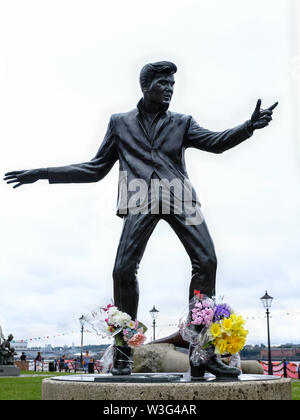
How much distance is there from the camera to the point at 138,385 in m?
4.20

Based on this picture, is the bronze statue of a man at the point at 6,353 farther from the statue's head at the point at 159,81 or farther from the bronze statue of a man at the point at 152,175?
the statue's head at the point at 159,81

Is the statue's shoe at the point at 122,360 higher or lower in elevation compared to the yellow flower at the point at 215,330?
lower

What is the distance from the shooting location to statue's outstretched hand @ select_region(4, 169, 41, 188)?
5.98m

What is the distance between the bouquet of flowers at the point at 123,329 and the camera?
16.8 feet

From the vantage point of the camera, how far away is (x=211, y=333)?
4.83m

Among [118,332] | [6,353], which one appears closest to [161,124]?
[118,332]

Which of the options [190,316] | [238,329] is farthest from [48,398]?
[238,329]

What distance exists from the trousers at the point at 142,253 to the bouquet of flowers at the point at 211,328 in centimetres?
27

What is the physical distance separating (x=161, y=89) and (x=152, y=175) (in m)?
0.95

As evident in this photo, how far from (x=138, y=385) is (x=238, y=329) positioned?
1.10m

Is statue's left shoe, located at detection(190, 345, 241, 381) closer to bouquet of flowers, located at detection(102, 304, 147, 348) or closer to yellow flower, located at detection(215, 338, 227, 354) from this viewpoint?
yellow flower, located at detection(215, 338, 227, 354)

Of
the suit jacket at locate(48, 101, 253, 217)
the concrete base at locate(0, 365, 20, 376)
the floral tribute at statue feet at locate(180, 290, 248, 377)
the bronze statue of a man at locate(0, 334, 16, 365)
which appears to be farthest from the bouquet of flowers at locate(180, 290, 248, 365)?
the bronze statue of a man at locate(0, 334, 16, 365)

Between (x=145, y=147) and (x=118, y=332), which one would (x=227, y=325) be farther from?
(x=145, y=147)

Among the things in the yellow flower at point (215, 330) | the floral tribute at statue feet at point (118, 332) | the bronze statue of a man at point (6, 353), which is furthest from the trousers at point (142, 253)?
the bronze statue of a man at point (6, 353)
